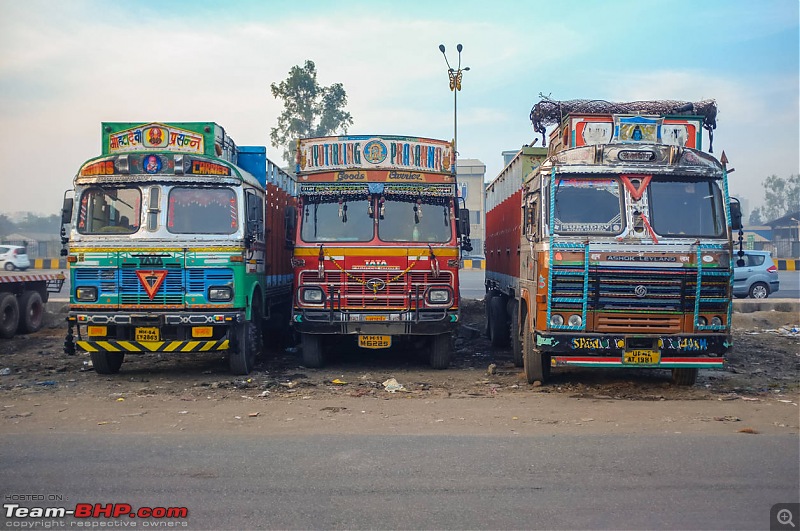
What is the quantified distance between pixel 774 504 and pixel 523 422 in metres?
3.03

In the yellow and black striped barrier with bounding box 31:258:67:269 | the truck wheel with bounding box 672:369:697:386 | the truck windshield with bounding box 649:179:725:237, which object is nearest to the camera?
the truck windshield with bounding box 649:179:725:237

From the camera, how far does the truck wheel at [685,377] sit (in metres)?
9.60

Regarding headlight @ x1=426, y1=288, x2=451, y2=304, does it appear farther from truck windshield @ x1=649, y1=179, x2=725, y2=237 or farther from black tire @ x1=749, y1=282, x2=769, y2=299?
black tire @ x1=749, y1=282, x2=769, y2=299

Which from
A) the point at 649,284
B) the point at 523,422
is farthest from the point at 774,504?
the point at 649,284

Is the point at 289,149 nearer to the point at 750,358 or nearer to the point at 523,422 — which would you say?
the point at 750,358

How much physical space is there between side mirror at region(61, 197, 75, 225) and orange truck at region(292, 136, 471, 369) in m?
3.34

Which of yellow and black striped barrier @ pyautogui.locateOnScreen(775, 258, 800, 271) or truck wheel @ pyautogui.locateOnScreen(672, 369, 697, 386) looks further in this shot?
yellow and black striped barrier @ pyautogui.locateOnScreen(775, 258, 800, 271)

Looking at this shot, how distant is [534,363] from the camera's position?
9.76 metres

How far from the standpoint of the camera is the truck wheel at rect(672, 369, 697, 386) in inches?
378

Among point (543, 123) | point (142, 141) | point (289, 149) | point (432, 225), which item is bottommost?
point (432, 225)

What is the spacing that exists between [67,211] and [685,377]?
9.11 m

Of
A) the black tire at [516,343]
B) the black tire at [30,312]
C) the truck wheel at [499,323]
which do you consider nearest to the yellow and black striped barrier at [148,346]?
the black tire at [516,343]

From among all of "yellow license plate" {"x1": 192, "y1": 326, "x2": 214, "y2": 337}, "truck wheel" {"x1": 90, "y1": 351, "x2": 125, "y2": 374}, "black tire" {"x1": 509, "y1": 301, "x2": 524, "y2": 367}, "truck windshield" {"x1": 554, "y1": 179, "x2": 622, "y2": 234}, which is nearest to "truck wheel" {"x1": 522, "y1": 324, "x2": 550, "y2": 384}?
"black tire" {"x1": 509, "y1": 301, "x2": 524, "y2": 367}

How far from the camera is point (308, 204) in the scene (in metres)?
11.5
